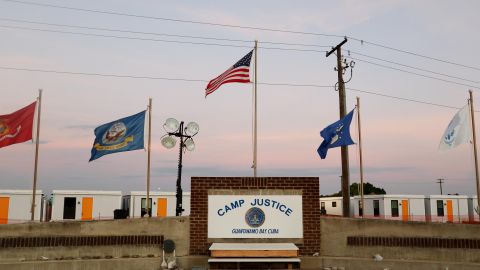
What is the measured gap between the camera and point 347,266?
1644cm

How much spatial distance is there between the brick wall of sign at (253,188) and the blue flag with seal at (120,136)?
3.28 meters

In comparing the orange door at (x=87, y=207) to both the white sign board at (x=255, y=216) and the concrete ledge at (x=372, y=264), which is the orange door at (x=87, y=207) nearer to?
the white sign board at (x=255, y=216)

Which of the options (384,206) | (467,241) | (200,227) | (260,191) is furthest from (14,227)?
(384,206)

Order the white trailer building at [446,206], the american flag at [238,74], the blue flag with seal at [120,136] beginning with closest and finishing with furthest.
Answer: the blue flag with seal at [120,136]
the american flag at [238,74]
the white trailer building at [446,206]

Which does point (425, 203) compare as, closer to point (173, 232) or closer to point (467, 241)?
point (467, 241)

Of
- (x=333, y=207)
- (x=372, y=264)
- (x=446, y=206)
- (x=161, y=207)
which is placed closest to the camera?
(x=372, y=264)

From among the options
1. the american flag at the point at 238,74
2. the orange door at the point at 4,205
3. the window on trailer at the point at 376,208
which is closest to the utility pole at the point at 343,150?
the american flag at the point at 238,74

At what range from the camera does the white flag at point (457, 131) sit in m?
18.4

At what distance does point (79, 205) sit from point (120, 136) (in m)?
16.3

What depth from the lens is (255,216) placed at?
16766 mm

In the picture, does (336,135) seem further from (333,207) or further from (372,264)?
(333,207)

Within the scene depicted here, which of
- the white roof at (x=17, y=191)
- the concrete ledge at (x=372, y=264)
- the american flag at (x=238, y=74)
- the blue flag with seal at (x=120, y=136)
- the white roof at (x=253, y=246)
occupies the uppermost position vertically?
the american flag at (x=238, y=74)

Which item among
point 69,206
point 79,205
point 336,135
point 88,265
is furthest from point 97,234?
point 69,206

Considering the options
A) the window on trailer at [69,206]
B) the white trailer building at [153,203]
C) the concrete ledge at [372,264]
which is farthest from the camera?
the white trailer building at [153,203]
